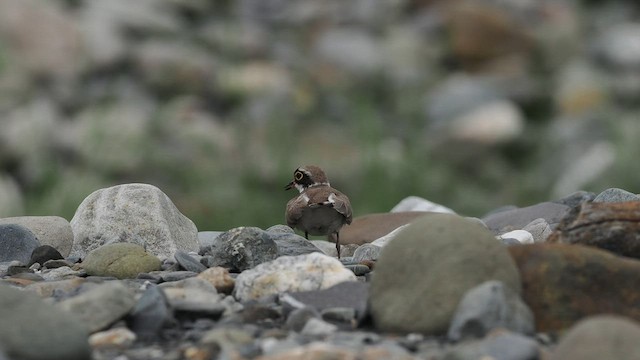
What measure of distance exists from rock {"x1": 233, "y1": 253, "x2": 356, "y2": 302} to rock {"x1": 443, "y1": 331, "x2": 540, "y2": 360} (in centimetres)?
116

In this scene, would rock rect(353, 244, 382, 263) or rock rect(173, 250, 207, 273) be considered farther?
rock rect(353, 244, 382, 263)

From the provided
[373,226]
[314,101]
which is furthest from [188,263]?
[314,101]

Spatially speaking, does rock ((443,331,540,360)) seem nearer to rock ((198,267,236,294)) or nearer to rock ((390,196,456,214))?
rock ((198,267,236,294))

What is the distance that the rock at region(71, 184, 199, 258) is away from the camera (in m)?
6.61

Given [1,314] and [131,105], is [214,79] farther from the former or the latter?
[1,314]

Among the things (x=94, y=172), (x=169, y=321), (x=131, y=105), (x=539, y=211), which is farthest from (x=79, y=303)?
(x=131, y=105)

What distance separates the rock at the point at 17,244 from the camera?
659cm

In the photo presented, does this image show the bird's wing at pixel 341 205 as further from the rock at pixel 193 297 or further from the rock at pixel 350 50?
the rock at pixel 350 50

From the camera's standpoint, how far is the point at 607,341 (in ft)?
12.5

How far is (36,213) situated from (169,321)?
7.29 metres

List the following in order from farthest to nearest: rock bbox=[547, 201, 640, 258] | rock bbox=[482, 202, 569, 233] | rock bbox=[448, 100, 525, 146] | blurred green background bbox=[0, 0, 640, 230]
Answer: rock bbox=[448, 100, 525, 146]
blurred green background bbox=[0, 0, 640, 230]
rock bbox=[482, 202, 569, 233]
rock bbox=[547, 201, 640, 258]

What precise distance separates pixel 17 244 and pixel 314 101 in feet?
29.1

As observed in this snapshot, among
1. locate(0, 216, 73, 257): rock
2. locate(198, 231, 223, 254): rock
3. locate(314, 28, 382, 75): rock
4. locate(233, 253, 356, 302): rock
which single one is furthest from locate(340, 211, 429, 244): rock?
locate(314, 28, 382, 75): rock

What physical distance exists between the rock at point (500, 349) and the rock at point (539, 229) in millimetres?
2657
